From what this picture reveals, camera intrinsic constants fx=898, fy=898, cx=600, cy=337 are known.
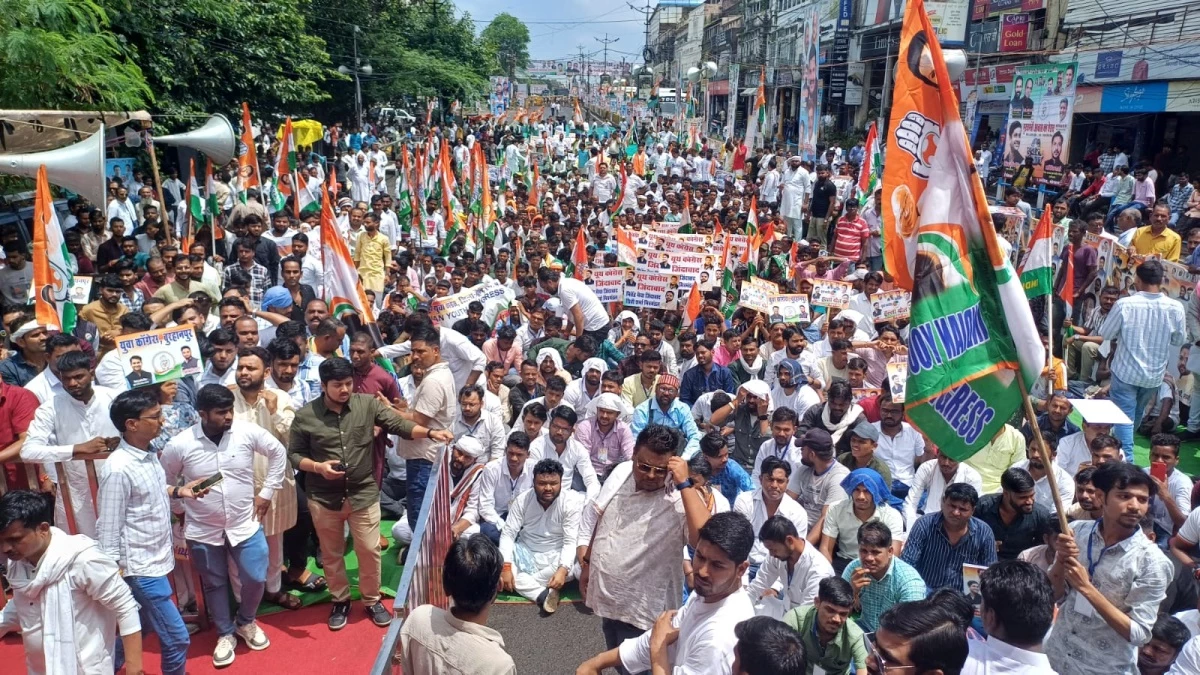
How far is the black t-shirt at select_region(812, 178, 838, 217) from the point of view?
1511cm

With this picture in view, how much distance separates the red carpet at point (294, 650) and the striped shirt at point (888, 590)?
2.66m

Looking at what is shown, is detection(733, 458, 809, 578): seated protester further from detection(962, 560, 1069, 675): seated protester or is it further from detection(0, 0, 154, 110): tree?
detection(0, 0, 154, 110): tree

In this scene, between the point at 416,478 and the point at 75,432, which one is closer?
the point at 75,432

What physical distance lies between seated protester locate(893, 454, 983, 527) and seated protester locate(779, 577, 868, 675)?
5.08 feet

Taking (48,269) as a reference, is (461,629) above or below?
below

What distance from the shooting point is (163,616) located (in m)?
4.23

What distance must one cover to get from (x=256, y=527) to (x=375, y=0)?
35891mm

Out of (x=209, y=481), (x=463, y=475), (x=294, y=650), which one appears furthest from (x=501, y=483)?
(x=209, y=481)

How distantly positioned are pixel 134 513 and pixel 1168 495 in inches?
221

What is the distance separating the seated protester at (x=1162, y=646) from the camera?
3.85 metres

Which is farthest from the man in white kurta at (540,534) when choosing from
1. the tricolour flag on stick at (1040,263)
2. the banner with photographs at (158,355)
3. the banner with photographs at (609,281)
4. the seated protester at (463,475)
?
the tricolour flag on stick at (1040,263)

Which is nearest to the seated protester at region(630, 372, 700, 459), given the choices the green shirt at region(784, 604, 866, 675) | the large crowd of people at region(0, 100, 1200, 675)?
the large crowd of people at region(0, 100, 1200, 675)

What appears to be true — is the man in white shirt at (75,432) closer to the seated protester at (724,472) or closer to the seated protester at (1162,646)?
the seated protester at (724,472)

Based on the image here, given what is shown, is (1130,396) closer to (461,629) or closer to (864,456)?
(864,456)
